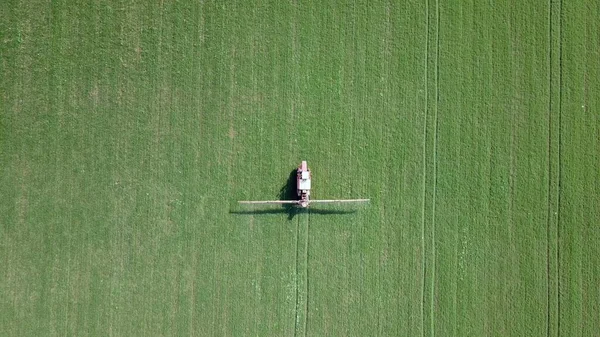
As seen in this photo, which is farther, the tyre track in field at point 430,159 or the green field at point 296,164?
the tyre track in field at point 430,159

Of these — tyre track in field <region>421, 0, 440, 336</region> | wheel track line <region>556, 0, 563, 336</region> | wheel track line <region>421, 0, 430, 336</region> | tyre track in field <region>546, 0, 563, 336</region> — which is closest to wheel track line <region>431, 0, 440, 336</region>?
tyre track in field <region>421, 0, 440, 336</region>

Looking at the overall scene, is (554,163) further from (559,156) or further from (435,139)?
(435,139)

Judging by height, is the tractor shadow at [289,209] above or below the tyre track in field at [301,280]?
above

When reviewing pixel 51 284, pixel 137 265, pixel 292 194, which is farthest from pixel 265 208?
pixel 51 284

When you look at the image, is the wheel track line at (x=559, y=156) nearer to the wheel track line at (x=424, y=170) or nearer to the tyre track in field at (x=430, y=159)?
the tyre track in field at (x=430, y=159)

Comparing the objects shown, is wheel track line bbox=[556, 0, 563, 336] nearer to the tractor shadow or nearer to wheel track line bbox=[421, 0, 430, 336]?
wheel track line bbox=[421, 0, 430, 336]

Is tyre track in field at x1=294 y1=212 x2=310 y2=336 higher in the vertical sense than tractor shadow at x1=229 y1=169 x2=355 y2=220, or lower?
lower

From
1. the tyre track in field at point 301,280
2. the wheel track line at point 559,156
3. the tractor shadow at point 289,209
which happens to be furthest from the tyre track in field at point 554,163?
the tyre track in field at point 301,280
